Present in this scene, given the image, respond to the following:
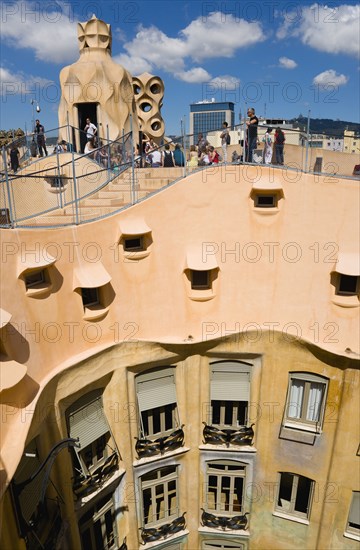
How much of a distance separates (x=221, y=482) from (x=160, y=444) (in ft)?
12.3

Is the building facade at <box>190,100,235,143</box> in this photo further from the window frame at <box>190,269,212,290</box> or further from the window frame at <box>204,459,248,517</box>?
the window frame at <box>204,459,248,517</box>

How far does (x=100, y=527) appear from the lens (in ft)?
51.5

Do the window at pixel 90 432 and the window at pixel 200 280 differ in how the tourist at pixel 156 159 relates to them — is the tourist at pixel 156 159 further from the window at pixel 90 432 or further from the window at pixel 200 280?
the window at pixel 90 432

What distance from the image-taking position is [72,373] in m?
12.7

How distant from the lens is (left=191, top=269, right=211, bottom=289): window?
15.0 meters

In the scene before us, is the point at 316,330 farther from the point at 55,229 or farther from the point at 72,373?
the point at 55,229

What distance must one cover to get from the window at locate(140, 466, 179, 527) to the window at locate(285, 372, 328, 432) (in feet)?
18.1

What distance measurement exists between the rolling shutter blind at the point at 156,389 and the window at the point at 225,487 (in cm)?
398

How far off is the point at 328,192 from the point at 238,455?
10.9m

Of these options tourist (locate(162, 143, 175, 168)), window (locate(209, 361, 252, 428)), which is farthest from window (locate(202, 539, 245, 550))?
tourist (locate(162, 143, 175, 168))

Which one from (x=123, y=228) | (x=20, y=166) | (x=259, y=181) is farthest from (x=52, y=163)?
(x=259, y=181)

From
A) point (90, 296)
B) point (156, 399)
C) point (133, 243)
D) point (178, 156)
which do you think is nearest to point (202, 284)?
point (133, 243)

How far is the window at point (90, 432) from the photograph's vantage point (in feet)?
44.2

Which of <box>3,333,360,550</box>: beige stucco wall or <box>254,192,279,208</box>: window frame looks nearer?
<box>3,333,360,550</box>: beige stucco wall
